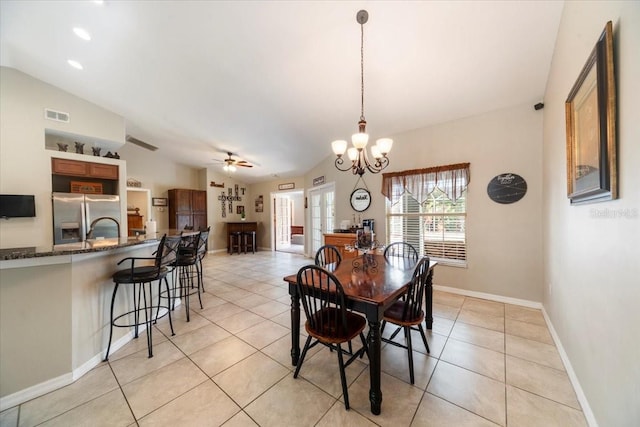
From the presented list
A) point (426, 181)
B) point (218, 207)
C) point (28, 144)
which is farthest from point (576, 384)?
point (218, 207)

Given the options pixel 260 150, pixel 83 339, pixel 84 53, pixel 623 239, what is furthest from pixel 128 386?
pixel 260 150

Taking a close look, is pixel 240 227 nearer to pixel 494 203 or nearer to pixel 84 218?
pixel 84 218

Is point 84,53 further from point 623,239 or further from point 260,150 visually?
point 623,239

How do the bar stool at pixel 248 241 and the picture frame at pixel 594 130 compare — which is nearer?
the picture frame at pixel 594 130

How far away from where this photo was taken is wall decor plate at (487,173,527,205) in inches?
126

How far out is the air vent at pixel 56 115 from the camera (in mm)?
3886

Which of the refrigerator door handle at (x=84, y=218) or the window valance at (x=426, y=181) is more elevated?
the window valance at (x=426, y=181)

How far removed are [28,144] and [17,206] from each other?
101 cm

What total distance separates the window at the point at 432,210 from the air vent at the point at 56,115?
18.8 ft

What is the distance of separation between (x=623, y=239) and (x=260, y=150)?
5.67 m

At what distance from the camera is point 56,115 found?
3975 millimetres

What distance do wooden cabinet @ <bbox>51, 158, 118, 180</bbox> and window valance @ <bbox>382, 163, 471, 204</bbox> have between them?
5.46 m

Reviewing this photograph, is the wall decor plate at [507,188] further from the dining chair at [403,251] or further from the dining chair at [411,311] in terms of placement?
the dining chair at [411,311]

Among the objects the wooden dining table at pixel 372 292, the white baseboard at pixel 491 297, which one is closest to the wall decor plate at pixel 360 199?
the white baseboard at pixel 491 297
